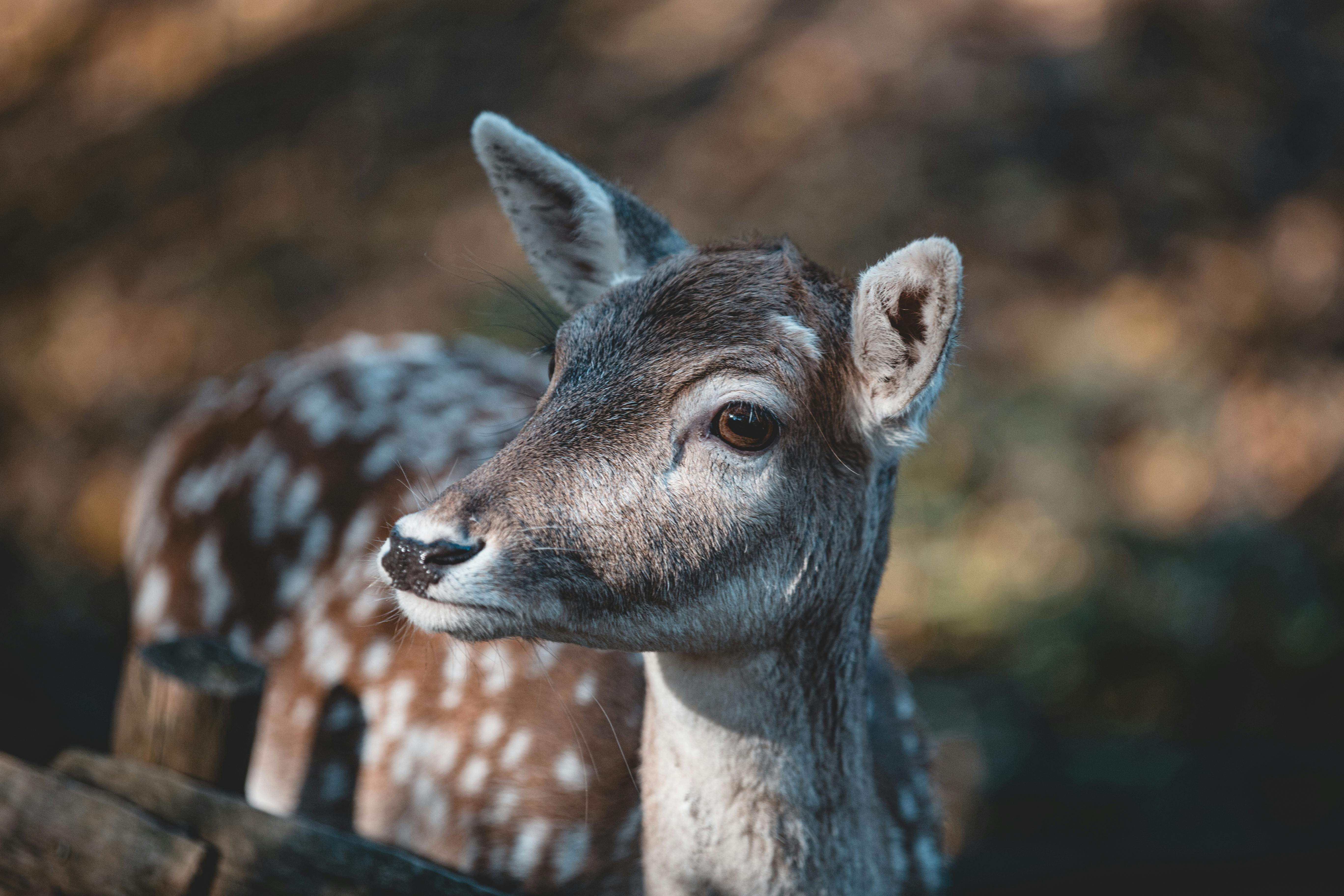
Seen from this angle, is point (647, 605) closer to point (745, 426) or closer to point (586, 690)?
point (745, 426)

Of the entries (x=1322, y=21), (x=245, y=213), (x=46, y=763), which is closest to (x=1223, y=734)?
(x=46, y=763)

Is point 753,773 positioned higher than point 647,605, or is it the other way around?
point 647,605

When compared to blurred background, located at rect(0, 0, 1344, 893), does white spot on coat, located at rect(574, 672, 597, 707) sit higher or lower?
lower

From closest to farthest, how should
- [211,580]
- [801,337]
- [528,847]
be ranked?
[801,337] < [528,847] < [211,580]

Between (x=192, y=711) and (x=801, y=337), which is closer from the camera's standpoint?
(x=801, y=337)

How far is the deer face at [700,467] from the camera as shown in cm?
152

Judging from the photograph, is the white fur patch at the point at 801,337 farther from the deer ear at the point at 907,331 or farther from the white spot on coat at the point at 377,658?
the white spot on coat at the point at 377,658

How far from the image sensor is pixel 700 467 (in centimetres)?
166

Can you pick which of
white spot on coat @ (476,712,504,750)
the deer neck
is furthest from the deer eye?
white spot on coat @ (476,712,504,750)

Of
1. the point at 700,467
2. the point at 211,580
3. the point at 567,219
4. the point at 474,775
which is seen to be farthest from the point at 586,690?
the point at 211,580

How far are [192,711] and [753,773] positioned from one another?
1.11m

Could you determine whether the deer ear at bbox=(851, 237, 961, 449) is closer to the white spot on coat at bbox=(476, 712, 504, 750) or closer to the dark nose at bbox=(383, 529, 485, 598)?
the dark nose at bbox=(383, 529, 485, 598)

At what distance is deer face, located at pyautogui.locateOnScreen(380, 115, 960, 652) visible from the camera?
152 centimetres

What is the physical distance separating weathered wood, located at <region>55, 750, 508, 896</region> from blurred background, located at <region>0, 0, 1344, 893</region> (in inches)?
75.6
